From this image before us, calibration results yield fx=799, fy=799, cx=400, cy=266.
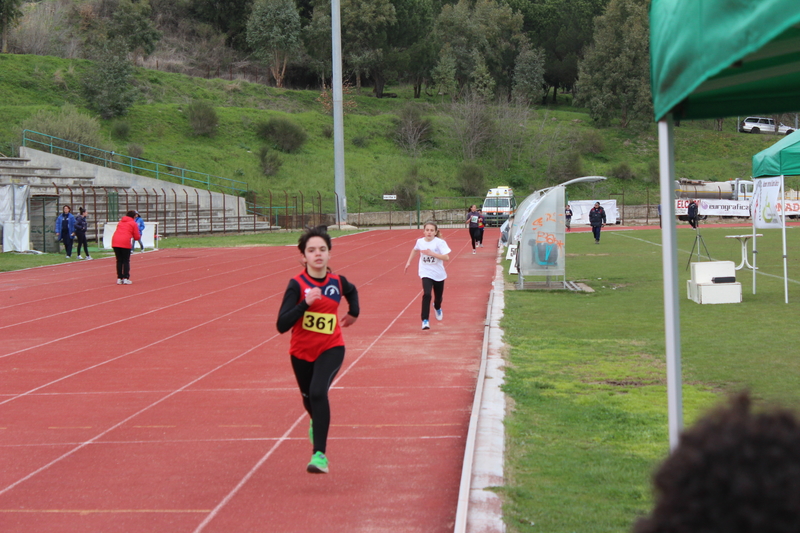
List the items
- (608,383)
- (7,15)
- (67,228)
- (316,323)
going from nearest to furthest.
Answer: (316,323), (608,383), (67,228), (7,15)

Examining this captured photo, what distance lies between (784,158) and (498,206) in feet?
138

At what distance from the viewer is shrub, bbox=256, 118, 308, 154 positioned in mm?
65938

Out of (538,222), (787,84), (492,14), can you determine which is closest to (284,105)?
(492,14)

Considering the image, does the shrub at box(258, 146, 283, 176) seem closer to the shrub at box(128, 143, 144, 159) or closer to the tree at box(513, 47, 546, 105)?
the shrub at box(128, 143, 144, 159)

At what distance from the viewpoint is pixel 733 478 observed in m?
1.26

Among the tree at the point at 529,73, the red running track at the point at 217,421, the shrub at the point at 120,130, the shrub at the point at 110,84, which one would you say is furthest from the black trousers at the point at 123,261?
the tree at the point at 529,73

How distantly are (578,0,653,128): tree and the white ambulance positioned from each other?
3155cm

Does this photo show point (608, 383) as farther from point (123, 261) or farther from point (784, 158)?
point (123, 261)

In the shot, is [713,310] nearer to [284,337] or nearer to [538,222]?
[538,222]

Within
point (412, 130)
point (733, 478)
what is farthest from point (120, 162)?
point (733, 478)

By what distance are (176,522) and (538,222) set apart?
12979mm

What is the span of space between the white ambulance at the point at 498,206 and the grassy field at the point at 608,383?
36.3 meters

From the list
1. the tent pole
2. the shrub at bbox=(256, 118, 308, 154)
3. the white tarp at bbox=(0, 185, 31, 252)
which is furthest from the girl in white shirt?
the shrub at bbox=(256, 118, 308, 154)

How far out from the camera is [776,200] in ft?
49.1
